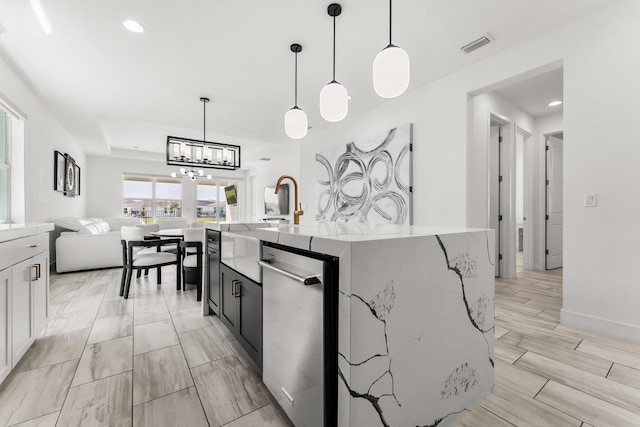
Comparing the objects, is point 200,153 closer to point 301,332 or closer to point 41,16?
point 41,16

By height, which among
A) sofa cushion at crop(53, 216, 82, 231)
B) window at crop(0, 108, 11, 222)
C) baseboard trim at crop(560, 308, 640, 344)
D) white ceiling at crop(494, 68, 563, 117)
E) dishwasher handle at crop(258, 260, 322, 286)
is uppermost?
white ceiling at crop(494, 68, 563, 117)

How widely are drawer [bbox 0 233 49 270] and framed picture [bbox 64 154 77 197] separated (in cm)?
393

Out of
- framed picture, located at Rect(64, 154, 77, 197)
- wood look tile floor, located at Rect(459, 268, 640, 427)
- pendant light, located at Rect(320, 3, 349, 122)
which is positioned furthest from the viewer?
framed picture, located at Rect(64, 154, 77, 197)

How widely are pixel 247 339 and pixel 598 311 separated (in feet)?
8.86

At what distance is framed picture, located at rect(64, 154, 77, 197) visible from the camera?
503 cm

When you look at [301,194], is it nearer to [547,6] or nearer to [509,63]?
[509,63]

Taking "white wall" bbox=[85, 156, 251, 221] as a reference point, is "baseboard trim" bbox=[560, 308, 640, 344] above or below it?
below

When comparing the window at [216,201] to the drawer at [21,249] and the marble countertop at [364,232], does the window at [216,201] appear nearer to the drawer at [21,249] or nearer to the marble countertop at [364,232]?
the drawer at [21,249]

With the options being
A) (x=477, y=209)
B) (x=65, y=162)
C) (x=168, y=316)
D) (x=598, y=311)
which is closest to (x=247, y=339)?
(x=168, y=316)

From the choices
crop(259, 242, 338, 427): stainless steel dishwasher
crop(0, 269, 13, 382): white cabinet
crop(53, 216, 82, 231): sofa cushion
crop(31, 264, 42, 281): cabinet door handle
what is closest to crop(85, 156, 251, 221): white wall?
crop(53, 216, 82, 231): sofa cushion

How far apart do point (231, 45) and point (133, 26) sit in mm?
782

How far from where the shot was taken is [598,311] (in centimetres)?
222

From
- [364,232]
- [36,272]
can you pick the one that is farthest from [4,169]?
[364,232]

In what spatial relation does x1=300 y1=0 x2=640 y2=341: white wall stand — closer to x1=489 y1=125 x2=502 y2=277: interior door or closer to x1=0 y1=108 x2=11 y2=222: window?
x1=489 y1=125 x2=502 y2=277: interior door
